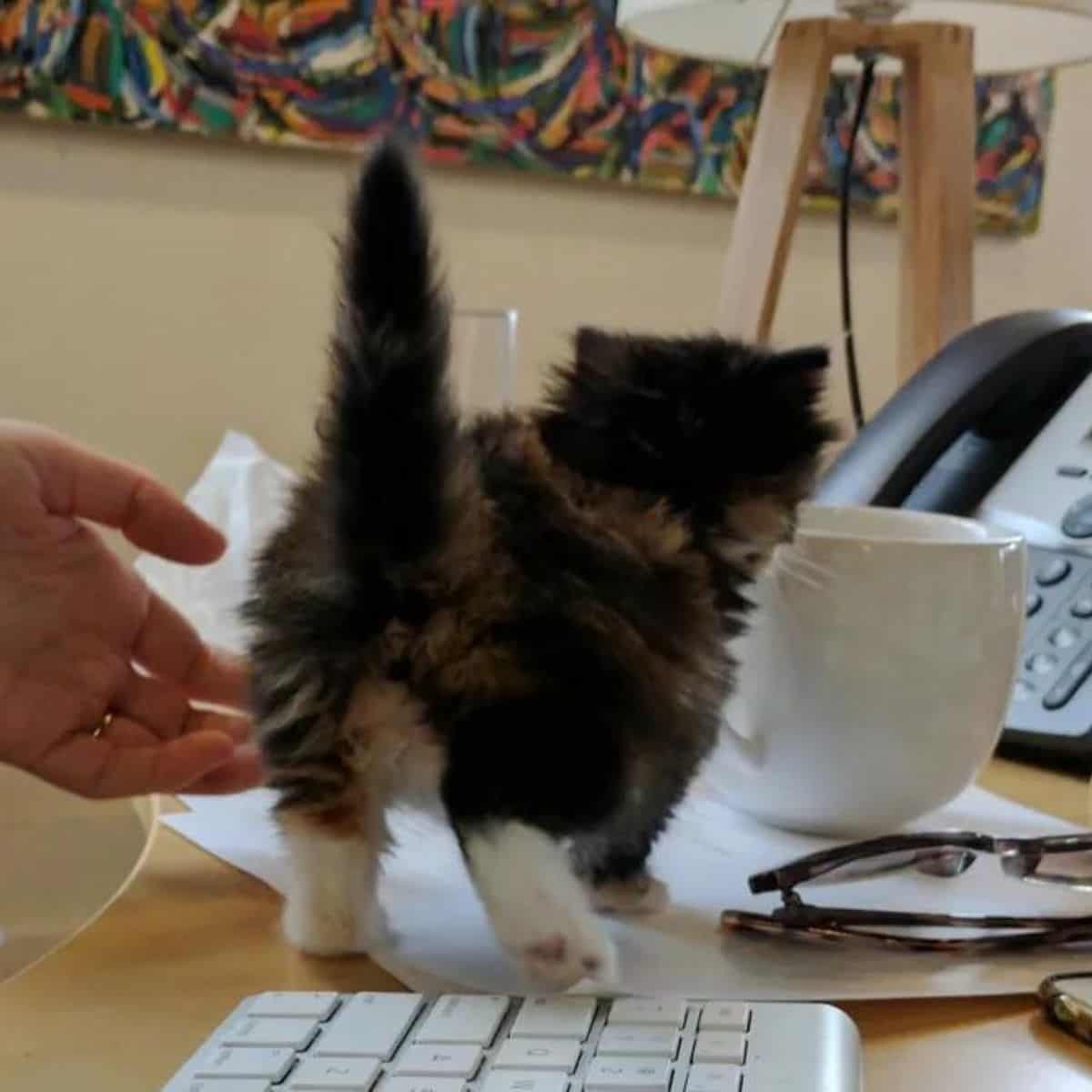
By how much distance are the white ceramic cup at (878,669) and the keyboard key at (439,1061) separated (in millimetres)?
217

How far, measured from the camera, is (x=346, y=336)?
0.38 meters

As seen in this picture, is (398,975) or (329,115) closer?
(398,975)

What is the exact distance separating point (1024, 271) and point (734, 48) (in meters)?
0.67

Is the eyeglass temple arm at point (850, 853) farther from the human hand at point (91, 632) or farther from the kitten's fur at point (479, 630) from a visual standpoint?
the human hand at point (91, 632)

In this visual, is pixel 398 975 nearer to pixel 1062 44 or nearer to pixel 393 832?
pixel 393 832

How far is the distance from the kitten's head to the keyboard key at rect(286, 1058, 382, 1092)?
7.4 inches

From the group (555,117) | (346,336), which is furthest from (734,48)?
(346,336)

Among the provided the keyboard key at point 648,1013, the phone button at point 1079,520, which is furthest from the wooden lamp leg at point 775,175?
the keyboard key at point 648,1013

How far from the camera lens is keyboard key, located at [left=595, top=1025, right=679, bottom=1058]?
1.08 ft

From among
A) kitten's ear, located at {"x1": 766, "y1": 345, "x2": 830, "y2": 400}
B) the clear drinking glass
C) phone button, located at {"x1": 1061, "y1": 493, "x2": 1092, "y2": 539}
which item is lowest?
phone button, located at {"x1": 1061, "y1": 493, "x2": 1092, "y2": 539}

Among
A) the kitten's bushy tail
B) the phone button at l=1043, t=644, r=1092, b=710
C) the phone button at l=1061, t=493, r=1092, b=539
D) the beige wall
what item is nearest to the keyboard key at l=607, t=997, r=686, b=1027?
the kitten's bushy tail

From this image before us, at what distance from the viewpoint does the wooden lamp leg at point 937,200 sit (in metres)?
1.08

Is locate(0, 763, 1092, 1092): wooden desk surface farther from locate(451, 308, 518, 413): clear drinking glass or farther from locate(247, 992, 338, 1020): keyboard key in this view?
locate(451, 308, 518, 413): clear drinking glass

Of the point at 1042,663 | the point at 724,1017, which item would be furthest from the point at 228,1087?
the point at 1042,663
